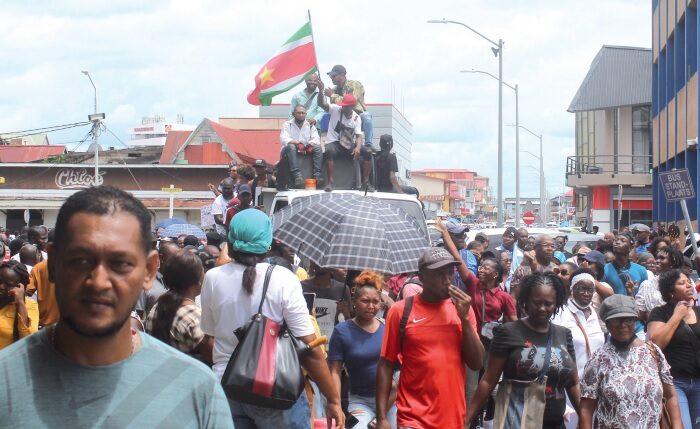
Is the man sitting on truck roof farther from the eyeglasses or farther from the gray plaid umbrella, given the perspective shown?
the eyeglasses

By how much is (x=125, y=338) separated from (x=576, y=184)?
49.3m

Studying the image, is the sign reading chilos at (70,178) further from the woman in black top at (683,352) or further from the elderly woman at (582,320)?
the woman in black top at (683,352)

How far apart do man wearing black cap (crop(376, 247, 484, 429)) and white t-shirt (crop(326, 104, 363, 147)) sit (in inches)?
303

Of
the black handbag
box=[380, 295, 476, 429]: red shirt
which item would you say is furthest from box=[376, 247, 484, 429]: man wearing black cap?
the black handbag

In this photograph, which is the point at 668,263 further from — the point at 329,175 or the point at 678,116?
the point at 678,116

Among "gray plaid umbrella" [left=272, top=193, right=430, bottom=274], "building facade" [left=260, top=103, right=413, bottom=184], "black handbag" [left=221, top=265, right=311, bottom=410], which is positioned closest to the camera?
"black handbag" [left=221, top=265, right=311, bottom=410]

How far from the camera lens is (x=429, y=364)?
640cm

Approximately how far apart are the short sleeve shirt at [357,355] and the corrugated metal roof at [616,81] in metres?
48.2

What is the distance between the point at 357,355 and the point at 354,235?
1710mm

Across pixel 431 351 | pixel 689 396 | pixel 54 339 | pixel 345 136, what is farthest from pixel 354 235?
pixel 54 339

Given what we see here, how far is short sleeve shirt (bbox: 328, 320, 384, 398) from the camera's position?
275 inches

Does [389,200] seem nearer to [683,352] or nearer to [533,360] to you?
[683,352]

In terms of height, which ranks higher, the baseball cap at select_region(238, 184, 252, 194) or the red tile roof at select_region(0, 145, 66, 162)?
the red tile roof at select_region(0, 145, 66, 162)

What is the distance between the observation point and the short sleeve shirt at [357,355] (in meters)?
7.00
